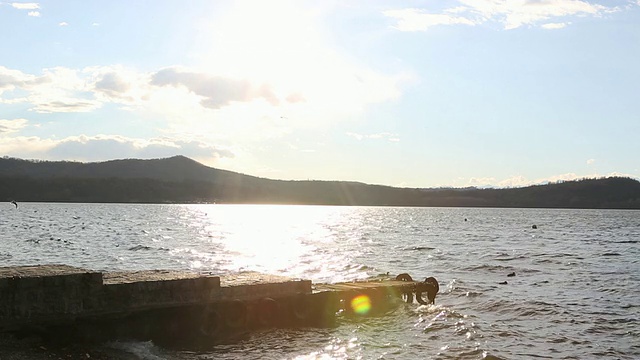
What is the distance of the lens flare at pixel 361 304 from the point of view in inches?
995

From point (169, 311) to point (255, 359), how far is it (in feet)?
10.0

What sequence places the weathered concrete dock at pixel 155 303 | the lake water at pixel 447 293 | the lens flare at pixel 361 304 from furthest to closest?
1. the lens flare at pixel 361 304
2. the lake water at pixel 447 293
3. the weathered concrete dock at pixel 155 303

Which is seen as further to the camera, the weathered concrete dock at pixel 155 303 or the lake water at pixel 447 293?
the lake water at pixel 447 293

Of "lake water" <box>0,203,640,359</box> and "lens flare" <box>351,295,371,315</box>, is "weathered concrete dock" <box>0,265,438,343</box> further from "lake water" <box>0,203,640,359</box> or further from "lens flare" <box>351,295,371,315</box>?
"lake water" <box>0,203,640,359</box>

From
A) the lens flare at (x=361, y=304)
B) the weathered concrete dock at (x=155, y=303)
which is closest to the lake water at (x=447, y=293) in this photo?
the weathered concrete dock at (x=155, y=303)

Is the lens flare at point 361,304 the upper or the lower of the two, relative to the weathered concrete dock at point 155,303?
lower

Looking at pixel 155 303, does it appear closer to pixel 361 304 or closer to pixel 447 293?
pixel 361 304

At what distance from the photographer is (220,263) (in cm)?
4594

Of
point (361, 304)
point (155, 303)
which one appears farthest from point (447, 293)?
point (155, 303)

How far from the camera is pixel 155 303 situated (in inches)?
733

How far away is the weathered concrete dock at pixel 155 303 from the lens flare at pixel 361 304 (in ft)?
0.76

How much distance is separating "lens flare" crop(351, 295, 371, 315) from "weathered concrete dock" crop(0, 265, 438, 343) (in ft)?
0.76

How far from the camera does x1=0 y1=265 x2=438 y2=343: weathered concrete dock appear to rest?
16344 millimetres

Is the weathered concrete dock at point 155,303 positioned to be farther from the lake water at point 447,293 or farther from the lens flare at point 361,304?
the lake water at point 447,293
